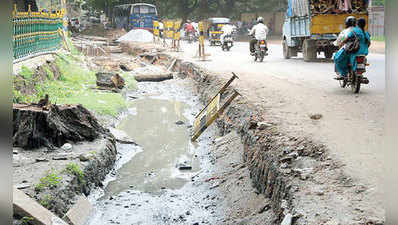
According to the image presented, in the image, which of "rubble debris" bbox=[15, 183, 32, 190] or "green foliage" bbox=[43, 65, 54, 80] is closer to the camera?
"rubble debris" bbox=[15, 183, 32, 190]

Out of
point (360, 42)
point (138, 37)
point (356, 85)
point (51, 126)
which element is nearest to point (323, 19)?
point (360, 42)

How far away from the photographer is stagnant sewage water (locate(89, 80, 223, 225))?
6.05 m

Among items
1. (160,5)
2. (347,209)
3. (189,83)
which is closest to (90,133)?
(347,209)

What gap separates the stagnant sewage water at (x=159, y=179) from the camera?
605 cm

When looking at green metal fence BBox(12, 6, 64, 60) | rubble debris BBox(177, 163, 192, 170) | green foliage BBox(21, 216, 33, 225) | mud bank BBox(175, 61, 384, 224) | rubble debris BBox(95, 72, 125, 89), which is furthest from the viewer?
rubble debris BBox(95, 72, 125, 89)

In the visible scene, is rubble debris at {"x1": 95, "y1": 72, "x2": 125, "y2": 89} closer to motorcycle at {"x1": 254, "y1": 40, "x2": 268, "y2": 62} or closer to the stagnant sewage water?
the stagnant sewage water

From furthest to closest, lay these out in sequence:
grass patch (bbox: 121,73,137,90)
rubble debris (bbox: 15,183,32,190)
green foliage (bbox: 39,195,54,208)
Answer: grass patch (bbox: 121,73,137,90) → rubble debris (bbox: 15,183,32,190) → green foliage (bbox: 39,195,54,208)

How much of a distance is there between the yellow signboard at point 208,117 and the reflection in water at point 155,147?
434 mm

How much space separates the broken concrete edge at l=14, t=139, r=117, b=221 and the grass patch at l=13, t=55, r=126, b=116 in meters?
2.05

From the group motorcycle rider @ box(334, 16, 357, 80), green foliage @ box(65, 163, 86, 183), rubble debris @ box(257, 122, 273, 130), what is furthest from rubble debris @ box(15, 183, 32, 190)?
motorcycle rider @ box(334, 16, 357, 80)

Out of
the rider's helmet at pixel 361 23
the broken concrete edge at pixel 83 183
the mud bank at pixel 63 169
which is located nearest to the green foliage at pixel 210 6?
the rider's helmet at pixel 361 23

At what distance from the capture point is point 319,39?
53.7 ft

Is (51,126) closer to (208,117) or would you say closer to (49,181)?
(49,181)

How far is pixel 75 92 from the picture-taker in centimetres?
1245
